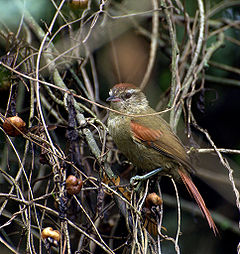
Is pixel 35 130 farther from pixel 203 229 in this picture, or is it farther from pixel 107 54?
pixel 203 229

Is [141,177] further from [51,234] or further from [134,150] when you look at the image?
[51,234]

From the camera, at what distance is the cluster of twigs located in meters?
2.49

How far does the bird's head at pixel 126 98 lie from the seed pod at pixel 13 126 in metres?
1.27

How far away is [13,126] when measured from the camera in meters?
2.49

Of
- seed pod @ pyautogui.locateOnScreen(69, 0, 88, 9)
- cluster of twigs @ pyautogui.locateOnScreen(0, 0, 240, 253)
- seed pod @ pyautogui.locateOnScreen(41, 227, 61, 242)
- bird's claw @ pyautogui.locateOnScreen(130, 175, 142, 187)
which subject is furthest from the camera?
seed pod @ pyautogui.locateOnScreen(69, 0, 88, 9)

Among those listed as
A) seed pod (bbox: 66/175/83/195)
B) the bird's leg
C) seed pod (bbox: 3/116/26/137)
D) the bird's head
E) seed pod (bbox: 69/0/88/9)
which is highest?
seed pod (bbox: 69/0/88/9)

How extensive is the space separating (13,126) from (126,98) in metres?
1.49

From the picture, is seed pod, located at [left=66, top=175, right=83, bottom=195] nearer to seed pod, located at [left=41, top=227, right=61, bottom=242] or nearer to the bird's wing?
seed pod, located at [left=41, top=227, right=61, bottom=242]

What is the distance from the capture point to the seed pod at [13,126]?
2496 millimetres

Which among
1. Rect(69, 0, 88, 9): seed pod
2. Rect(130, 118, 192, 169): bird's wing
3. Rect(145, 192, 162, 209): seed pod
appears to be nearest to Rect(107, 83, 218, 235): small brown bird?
Rect(130, 118, 192, 169): bird's wing

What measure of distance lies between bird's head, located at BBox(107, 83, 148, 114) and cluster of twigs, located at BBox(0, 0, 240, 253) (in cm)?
21

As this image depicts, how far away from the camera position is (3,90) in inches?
132

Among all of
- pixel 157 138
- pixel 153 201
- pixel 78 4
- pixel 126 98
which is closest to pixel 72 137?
pixel 153 201

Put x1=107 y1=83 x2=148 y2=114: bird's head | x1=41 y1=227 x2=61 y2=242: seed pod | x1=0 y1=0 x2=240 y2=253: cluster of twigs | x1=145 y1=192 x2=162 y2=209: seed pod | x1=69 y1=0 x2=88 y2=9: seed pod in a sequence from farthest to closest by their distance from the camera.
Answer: x1=107 y1=83 x2=148 y2=114: bird's head → x1=69 y1=0 x2=88 y2=9: seed pod → x1=145 y1=192 x2=162 y2=209: seed pod → x1=0 y1=0 x2=240 y2=253: cluster of twigs → x1=41 y1=227 x2=61 y2=242: seed pod
